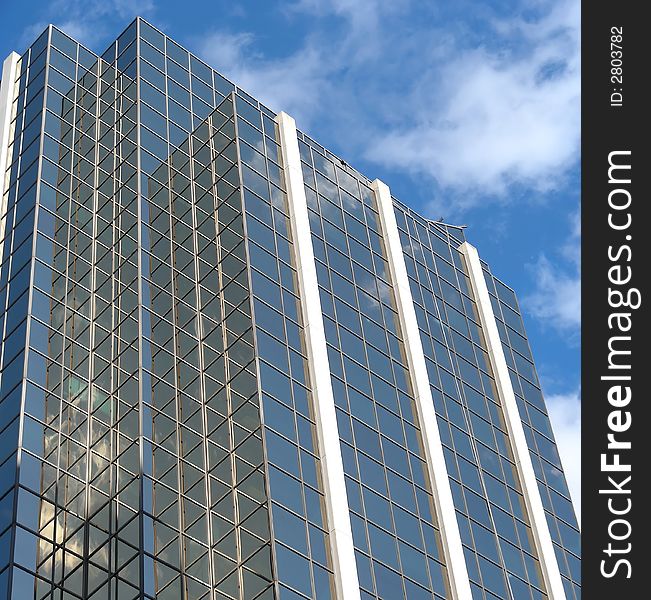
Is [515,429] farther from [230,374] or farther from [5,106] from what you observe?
[5,106]

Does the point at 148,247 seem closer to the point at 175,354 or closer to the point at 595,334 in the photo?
the point at 175,354

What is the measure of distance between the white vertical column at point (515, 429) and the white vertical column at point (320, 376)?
1655cm

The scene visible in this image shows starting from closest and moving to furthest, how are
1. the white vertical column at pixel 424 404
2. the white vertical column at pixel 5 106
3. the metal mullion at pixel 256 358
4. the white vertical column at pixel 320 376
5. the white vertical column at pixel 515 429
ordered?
the metal mullion at pixel 256 358 → the white vertical column at pixel 320 376 → the white vertical column at pixel 424 404 → the white vertical column at pixel 515 429 → the white vertical column at pixel 5 106

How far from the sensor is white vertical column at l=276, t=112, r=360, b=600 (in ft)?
160

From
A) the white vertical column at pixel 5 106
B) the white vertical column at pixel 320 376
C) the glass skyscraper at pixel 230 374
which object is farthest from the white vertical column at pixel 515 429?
the white vertical column at pixel 5 106

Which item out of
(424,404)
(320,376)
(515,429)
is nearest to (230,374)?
(320,376)

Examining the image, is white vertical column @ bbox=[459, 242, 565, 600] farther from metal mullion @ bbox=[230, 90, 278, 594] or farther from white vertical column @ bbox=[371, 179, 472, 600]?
metal mullion @ bbox=[230, 90, 278, 594]

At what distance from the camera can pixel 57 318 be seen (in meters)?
55.6

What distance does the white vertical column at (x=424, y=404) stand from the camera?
55.4m

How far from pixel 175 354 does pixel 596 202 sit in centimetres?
3128

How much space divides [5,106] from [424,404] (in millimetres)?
31662

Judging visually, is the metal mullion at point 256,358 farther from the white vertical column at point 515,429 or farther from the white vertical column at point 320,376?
the white vertical column at point 515,429

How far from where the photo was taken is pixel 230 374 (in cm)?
5306

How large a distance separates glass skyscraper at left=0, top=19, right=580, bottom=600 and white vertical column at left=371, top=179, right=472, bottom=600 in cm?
17
